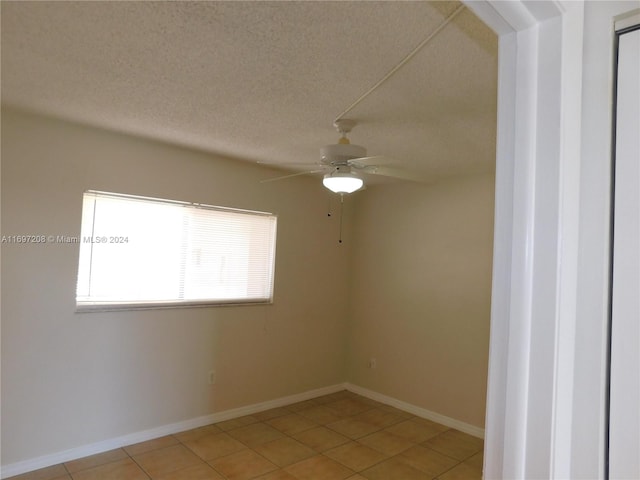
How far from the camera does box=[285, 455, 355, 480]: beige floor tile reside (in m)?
3.05

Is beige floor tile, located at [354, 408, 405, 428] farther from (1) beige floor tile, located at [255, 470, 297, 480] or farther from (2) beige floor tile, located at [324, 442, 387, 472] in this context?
(1) beige floor tile, located at [255, 470, 297, 480]

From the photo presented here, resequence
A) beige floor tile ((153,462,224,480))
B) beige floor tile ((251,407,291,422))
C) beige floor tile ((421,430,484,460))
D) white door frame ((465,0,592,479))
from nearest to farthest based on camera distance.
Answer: white door frame ((465,0,592,479)), beige floor tile ((153,462,224,480)), beige floor tile ((421,430,484,460)), beige floor tile ((251,407,291,422))

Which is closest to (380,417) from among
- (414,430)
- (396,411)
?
(396,411)

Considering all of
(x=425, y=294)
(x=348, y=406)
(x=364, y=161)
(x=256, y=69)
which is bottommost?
(x=348, y=406)

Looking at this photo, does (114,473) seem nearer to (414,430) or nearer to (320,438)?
(320,438)

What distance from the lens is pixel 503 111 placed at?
851 mm

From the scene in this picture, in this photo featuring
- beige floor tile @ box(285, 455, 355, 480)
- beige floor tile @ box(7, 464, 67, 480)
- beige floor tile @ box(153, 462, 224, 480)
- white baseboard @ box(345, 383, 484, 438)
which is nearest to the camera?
beige floor tile @ box(7, 464, 67, 480)

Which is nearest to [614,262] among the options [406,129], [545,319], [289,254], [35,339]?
[545,319]

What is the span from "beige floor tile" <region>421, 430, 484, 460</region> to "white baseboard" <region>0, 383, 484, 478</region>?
106mm

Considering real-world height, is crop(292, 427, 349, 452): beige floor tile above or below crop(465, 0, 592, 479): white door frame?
below

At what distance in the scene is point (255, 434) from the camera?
3.72m

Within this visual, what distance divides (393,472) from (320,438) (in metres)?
0.80

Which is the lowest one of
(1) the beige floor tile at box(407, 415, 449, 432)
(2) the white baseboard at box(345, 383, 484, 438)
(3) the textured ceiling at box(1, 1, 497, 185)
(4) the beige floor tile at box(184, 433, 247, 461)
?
(4) the beige floor tile at box(184, 433, 247, 461)

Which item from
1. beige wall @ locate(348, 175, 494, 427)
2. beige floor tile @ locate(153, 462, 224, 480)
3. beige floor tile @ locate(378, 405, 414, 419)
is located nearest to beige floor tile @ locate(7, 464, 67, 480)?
beige floor tile @ locate(153, 462, 224, 480)
